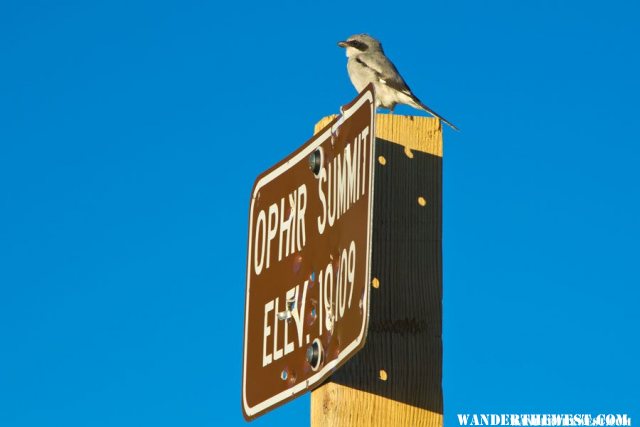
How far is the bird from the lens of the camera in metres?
8.77

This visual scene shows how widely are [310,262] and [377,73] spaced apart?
20.9ft

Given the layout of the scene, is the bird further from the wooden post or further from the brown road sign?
the wooden post

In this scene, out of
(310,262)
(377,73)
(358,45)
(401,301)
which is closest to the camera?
(401,301)

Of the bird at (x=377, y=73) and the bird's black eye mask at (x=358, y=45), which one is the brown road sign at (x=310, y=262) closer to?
the bird at (x=377, y=73)

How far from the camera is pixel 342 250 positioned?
2.51 meters

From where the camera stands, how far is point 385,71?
905 centimetres

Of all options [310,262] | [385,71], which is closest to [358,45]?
[385,71]

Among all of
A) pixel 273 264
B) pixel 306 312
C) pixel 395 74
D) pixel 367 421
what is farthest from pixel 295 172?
pixel 395 74

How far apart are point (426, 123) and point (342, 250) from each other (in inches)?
21.5

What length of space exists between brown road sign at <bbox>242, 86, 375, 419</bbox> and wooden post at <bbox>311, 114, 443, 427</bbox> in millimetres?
122

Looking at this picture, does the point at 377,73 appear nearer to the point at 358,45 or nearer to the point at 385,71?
the point at 385,71

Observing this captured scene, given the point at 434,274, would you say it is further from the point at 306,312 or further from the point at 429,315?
the point at 306,312

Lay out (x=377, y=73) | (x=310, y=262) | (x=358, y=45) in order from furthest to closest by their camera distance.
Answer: (x=358, y=45) → (x=377, y=73) → (x=310, y=262)

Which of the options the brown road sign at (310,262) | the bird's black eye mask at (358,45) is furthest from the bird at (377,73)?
the brown road sign at (310,262)
